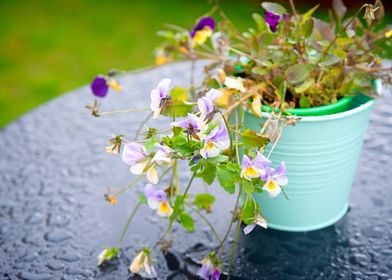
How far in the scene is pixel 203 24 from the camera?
104cm

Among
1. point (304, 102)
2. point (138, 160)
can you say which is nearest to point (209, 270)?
point (138, 160)

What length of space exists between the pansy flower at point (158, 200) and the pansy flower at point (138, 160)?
0.34 feet

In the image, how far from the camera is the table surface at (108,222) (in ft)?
3.16

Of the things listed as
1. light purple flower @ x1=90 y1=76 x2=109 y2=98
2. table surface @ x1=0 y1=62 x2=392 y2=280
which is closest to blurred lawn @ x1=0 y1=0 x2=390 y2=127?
table surface @ x1=0 y1=62 x2=392 y2=280

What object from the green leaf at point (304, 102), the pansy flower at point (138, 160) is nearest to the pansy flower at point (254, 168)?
the pansy flower at point (138, 160)

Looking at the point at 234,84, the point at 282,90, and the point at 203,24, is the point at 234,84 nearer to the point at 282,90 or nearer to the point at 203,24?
the point at 282,90

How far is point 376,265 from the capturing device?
957mm

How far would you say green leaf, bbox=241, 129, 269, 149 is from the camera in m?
0.81

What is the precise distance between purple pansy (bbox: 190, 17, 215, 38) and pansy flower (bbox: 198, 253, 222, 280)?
0.40m

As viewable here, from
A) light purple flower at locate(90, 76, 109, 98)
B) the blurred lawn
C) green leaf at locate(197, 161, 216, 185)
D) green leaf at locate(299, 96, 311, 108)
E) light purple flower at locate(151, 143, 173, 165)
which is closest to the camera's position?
light purple flower at locate(151, 143, 173, 165)

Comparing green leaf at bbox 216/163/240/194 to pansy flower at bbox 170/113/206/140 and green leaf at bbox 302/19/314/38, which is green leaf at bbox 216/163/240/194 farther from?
green leaf at bbox 302/19/314/38

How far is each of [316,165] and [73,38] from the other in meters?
2.88

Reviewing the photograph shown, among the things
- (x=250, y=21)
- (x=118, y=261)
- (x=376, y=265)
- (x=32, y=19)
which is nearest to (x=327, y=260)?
(x=376, y=265)

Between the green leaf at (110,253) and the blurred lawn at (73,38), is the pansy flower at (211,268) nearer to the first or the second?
the green leaf at (110,253)
